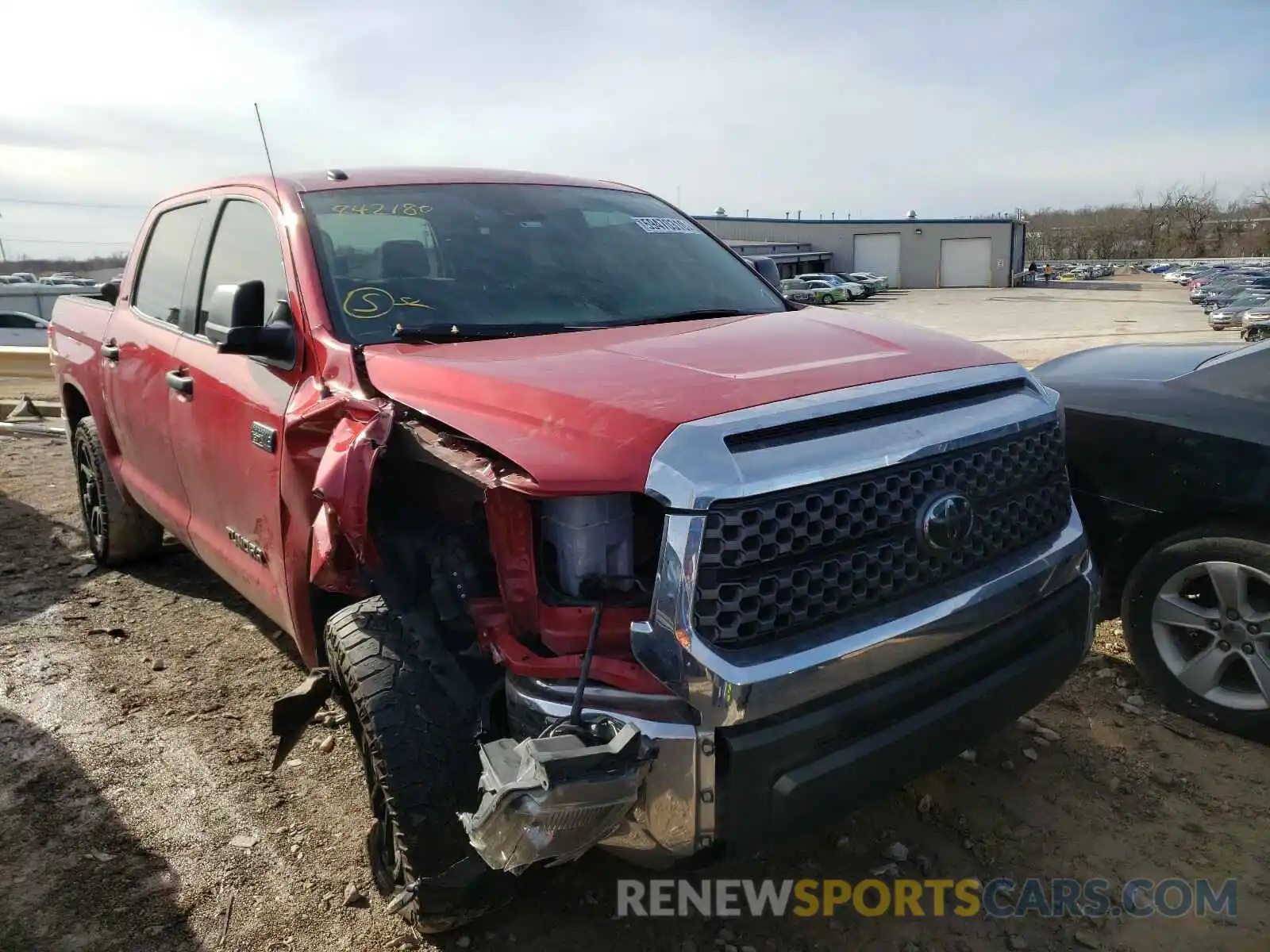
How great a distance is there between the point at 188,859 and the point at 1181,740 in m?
3.35

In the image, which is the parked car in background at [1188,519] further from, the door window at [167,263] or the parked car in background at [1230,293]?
the parked car in background at [1230,293]

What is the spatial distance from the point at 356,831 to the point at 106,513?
10.2 ft

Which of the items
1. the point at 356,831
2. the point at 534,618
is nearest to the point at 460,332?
the point at 534,618

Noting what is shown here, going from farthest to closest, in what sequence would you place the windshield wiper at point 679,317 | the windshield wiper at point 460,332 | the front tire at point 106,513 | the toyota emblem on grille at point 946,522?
1. the front tire at point 106,513
2. the windshield wiper at point 679,317
3. the windshield wiper at point 460,332
4. the toyota emblem on grille at point 946,522

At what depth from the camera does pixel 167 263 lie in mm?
4203

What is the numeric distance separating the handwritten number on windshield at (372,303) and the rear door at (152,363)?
120 cm

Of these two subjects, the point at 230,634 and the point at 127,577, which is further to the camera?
the point at 127,577

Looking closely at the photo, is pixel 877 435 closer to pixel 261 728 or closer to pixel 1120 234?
pixel 261 728

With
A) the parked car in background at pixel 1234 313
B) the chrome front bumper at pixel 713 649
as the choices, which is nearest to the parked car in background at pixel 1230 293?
the parked car in background at pixel 1234 313

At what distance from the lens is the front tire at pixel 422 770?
2197mm

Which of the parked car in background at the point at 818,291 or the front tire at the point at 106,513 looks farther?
the parked car in background at the point at 818,291

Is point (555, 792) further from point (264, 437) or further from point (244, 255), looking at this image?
point (244, 255)

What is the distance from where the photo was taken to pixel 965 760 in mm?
3191

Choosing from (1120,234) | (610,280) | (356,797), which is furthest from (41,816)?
(1120,234)
